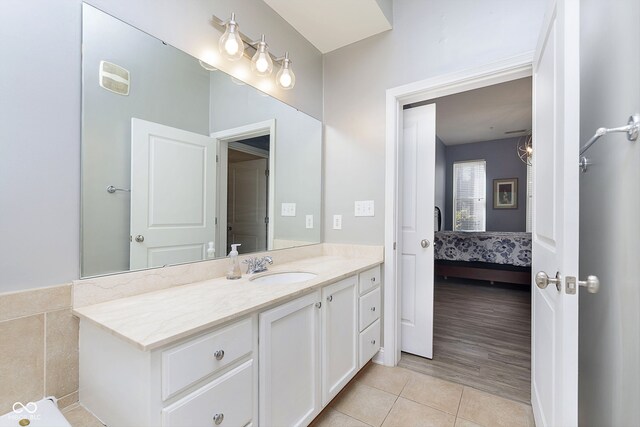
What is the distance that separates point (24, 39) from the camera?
0.95 metres

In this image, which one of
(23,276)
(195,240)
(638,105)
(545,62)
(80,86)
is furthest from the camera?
→ (195,240)

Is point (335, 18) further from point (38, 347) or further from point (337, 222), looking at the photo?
point (38, 347)

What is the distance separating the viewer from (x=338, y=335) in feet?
5.32

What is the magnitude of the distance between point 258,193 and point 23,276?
116 cm

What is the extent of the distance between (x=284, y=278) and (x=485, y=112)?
4308 mm

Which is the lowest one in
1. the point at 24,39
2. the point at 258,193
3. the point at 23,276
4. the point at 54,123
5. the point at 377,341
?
the point at 377,341

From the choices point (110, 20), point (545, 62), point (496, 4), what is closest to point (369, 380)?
point (545, 62)

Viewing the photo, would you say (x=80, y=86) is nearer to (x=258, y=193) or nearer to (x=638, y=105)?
(x=258, y=193)

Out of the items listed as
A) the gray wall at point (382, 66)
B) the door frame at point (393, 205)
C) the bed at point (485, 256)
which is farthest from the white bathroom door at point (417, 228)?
the bed at point (485, 256)

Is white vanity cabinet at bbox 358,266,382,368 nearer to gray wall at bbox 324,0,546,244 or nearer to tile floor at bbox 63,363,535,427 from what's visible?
tile floor at bbox 63,363,535,427

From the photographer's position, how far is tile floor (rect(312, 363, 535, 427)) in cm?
155

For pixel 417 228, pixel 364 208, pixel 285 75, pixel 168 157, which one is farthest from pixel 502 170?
pixel 168 157

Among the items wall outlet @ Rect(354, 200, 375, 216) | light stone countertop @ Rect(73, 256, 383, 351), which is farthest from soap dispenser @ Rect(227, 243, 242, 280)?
wall outlet @ Rect(354, 200, 375, 216)

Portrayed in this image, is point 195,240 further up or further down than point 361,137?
further down
